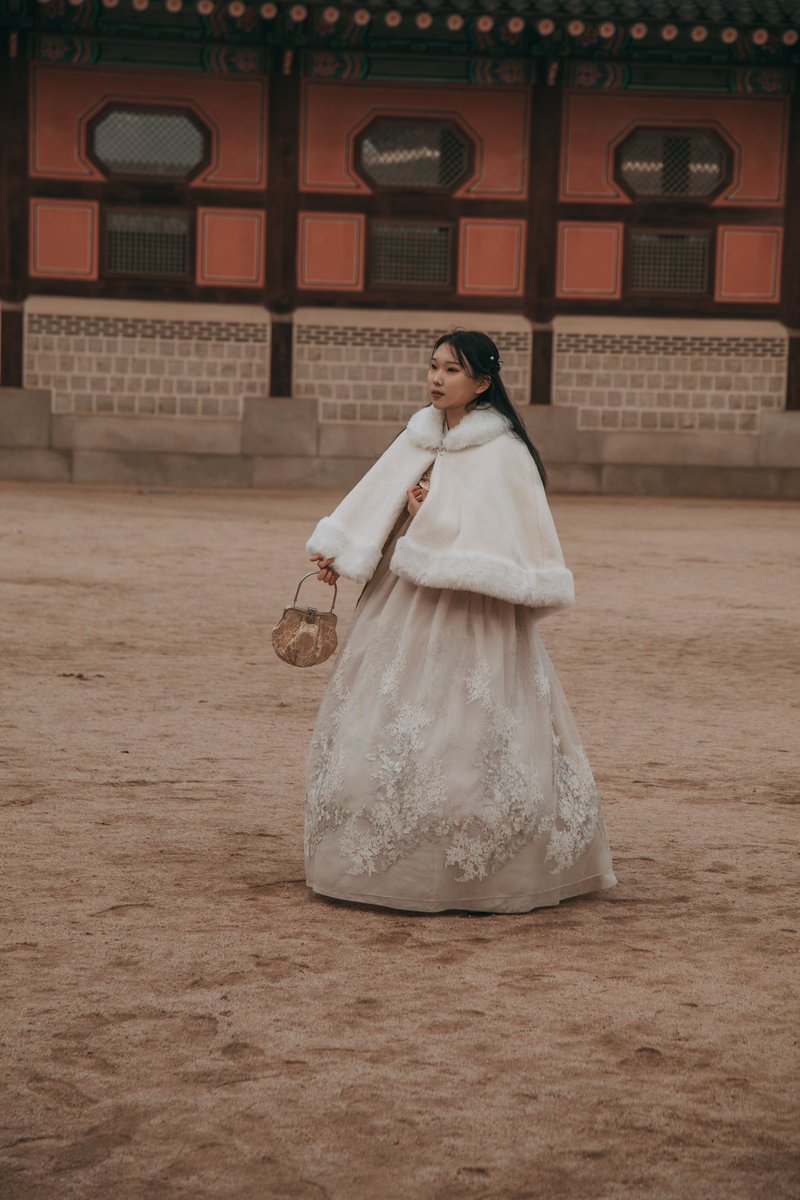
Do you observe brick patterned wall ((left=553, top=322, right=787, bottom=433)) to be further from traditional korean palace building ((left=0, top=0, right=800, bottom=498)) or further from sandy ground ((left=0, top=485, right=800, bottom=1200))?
sandy ground ((left=0, top=485, right=800, bottom=1200))

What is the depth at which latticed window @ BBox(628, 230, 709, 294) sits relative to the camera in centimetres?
1739

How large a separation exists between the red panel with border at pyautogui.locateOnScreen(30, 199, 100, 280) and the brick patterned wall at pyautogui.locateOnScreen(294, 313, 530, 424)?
223 cm

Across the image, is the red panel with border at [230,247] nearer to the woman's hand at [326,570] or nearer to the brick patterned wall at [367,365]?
the brick patterned wall at [367,365]

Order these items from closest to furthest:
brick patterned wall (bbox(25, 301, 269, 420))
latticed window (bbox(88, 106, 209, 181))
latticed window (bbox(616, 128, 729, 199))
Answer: latticed window (bbox(88, 106, 209, 181))
brick patterned wall (bbox(25, 301, 269, 420))
latticed window (bbox(616, 128, 729, 199))

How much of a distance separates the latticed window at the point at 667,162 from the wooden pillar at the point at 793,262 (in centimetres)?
69

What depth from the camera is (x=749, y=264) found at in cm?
1748

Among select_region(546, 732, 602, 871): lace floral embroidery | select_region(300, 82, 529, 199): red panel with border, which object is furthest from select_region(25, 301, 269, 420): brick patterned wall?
select_region(546, 732, 602, 871): lace floral embroidery

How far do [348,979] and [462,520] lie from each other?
1.16 m

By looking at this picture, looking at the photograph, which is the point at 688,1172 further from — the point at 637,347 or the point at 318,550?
the point at 637,347

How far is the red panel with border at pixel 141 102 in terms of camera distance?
16.7m

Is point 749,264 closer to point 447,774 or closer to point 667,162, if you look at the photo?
point 667,162

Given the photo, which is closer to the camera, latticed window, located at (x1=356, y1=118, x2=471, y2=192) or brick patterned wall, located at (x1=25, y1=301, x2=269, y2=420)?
latticed window, located at (x1=356, y1=118, x2=471, y2=192)

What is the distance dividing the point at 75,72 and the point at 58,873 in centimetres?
1401

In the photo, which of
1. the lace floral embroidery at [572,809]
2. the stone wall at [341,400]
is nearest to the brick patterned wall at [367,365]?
the stone wall at [341,400]
